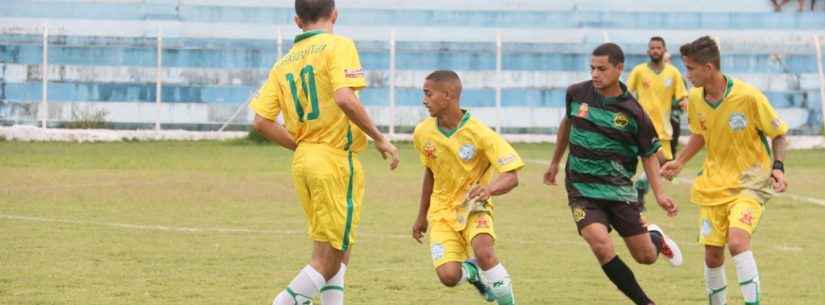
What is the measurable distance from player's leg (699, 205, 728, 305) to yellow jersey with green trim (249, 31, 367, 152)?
8.29 ft

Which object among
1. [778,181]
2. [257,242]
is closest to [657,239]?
[778,181]

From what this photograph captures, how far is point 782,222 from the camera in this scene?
56.6 ft

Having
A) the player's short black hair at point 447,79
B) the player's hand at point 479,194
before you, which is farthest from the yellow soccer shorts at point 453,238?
the player's short black hair at point 447,79

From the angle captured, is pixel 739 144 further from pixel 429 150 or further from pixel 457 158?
pixel 429 150

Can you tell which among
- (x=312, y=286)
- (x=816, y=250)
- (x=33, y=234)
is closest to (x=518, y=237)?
(x=816, y=250)

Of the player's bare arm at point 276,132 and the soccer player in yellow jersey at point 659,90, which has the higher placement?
the player's bare arm at point 276,132

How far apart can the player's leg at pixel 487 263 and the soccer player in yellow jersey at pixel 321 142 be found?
1118mm

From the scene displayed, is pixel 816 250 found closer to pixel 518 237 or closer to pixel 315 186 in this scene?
pixel 518 237

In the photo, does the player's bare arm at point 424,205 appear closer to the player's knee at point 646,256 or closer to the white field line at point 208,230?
the player's knee at point 646,256

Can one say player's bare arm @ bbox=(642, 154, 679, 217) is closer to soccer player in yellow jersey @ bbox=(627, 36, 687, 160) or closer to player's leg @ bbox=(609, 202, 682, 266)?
player's leg @ bbox=(609, 202, 682, 266)

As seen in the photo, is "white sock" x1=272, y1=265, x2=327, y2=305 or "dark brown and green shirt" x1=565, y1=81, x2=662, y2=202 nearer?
"white sock" x1=272, y1=265, x2=327, y2=305

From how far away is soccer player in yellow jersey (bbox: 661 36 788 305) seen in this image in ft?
33.9

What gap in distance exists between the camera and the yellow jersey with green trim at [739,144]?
10352mm

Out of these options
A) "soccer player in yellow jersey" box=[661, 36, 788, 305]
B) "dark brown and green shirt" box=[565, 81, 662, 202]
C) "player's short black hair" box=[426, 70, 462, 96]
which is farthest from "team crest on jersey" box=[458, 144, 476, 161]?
"soccer player in yellow jersey" box=[661, 36, 788, 305]
